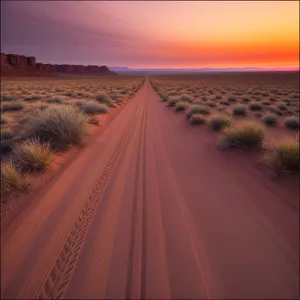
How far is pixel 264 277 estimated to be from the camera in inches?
86.7

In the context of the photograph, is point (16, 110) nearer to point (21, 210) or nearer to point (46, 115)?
point (46, 115)

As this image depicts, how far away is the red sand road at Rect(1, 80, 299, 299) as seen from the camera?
209 centimetres

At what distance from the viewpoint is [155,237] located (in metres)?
2.67

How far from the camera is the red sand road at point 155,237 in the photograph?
6.85 ft

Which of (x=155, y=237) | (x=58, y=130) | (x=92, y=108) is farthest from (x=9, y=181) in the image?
(x=92, y=108)

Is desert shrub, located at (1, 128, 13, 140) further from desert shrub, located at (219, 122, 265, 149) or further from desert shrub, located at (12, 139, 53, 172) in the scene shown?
desert shrub, located at (219, 122, 265, 149)

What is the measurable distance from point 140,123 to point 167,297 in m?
8.02

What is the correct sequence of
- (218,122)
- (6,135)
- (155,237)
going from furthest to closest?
(218,122) < (6,135) < (155,237)

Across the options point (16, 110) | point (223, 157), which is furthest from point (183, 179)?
→ point (16, 110)

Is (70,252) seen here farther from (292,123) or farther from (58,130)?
(292,123)

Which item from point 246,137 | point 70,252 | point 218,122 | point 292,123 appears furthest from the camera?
point 292,123

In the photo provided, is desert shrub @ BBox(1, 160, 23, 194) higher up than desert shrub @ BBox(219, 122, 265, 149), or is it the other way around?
desert shrub @ BBox(219, 122, 265, 149)

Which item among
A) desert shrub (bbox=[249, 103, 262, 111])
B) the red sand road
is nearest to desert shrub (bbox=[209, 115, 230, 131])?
the red sand road

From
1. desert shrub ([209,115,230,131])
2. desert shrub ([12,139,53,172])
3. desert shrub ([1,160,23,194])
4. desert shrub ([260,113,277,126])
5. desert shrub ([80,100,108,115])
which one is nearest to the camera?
desert shrub ([1,160,23,194])
